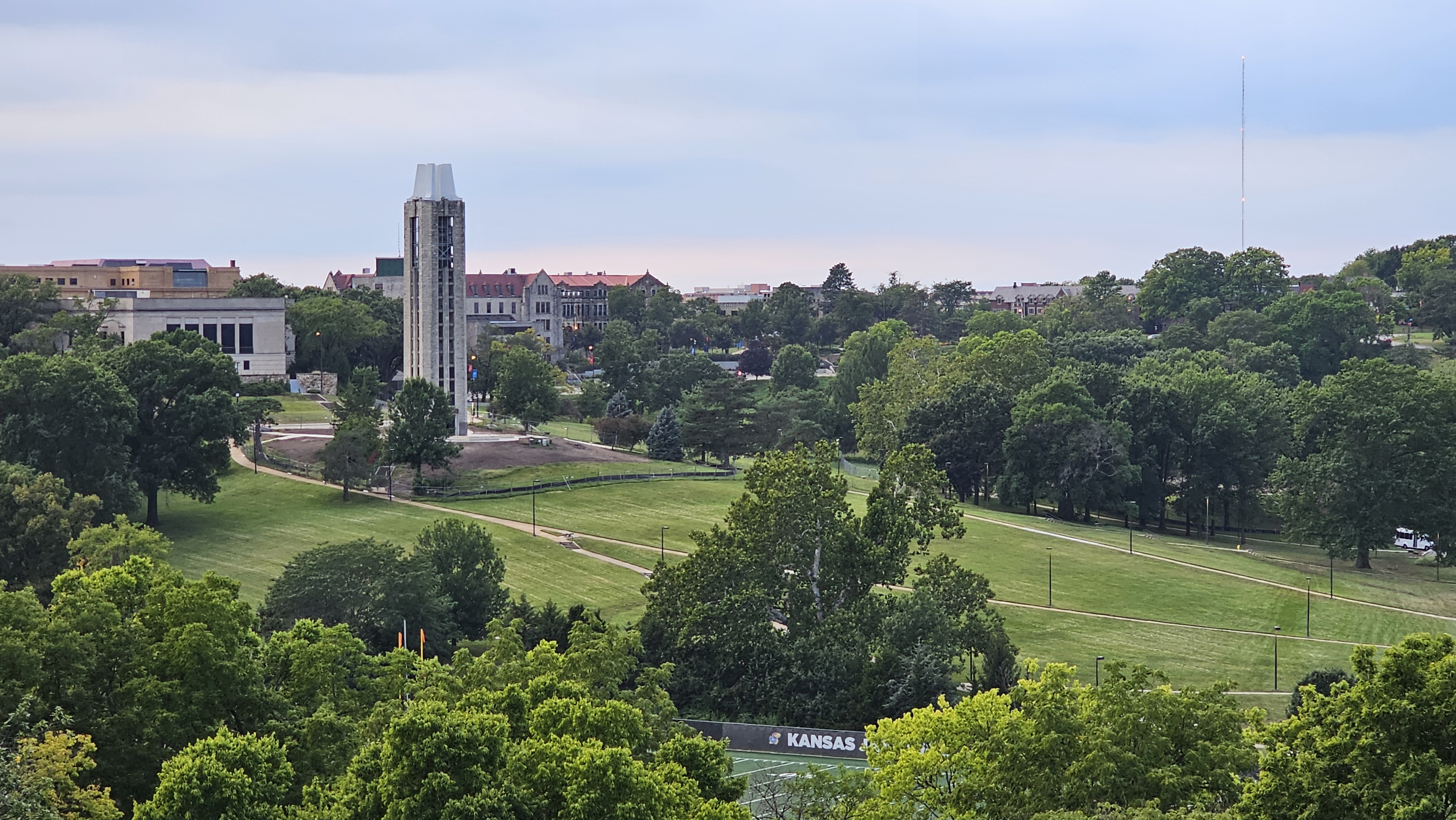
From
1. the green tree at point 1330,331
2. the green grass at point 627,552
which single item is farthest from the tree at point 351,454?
the green tree at point 1330,331

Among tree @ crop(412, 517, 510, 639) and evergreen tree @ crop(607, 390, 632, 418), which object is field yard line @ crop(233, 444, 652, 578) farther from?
evergreen tree @ crop(607, 390, 632, 418)

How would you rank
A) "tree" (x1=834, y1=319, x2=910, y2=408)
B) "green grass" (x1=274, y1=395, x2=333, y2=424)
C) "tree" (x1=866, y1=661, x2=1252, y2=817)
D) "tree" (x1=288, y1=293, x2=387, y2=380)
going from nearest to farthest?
"tree" (x1=866, y1=661, x2=1252, y2=817), "green grass" (x1=274, y1=395, x2=333, y2=424), "tree" (x1=288, y1=293, x2=387, y2=380), "tree" (x1=834, y1=319, x2=910, y2=408)

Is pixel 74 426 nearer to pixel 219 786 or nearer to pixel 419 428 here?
pixel 419 428

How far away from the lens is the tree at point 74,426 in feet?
255

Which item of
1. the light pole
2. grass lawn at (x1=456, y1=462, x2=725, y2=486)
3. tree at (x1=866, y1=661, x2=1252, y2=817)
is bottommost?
the light pole

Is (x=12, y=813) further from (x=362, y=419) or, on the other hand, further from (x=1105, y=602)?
(x=362, y=419)

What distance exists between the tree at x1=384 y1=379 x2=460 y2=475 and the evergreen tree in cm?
3286

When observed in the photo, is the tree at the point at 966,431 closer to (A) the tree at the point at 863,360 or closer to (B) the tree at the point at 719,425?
(B) the tree at the point at 719,425

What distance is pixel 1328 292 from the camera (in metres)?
159

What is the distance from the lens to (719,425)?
107 metres

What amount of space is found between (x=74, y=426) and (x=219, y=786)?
56.2 metres

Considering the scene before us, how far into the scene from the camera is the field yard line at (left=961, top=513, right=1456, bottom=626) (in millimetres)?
73000

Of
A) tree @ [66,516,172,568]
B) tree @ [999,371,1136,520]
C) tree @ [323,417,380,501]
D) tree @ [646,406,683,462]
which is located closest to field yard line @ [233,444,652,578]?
tree @ [323,417,380,501]

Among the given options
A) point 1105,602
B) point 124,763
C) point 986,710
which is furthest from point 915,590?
point 124,763
